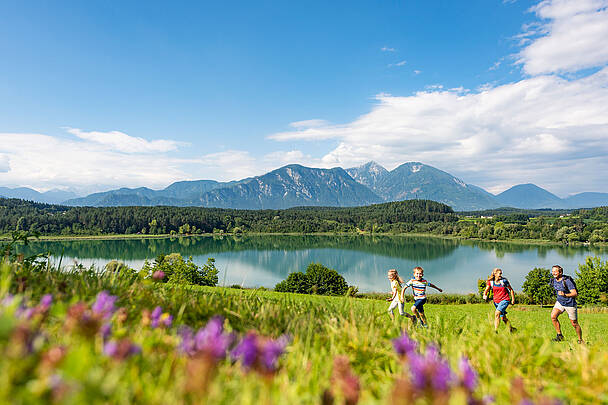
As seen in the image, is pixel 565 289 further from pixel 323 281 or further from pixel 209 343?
pixel 323 281

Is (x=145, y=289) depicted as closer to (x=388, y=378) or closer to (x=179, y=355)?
(x=179, y=355)

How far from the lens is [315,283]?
3272cm

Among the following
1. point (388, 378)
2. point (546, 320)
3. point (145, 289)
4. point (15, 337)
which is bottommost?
point (546, 320)

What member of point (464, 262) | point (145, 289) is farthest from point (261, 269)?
point (145, 289)

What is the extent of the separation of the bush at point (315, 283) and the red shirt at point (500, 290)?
2290cm

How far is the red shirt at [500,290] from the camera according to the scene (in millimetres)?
10117

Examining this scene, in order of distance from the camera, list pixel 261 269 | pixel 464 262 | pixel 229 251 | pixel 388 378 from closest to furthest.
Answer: pixel 388 378, pixel 261 269, pixel 464 262, pixel 229 251

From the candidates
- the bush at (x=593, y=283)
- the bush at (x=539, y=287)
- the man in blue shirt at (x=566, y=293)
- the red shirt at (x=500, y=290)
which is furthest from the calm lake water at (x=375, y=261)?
the man in blue shirt at (x=566, y=293)

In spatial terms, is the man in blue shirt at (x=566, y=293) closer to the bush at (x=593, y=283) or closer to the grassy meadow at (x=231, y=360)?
the grassy meadow at (x=231, y=360)

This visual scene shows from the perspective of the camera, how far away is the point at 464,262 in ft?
262

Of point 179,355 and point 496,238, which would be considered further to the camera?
point 496,238

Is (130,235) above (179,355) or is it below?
below

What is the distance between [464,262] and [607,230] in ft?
244

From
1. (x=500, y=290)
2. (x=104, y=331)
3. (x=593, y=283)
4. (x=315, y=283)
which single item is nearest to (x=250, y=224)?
(x=315, y=283)
